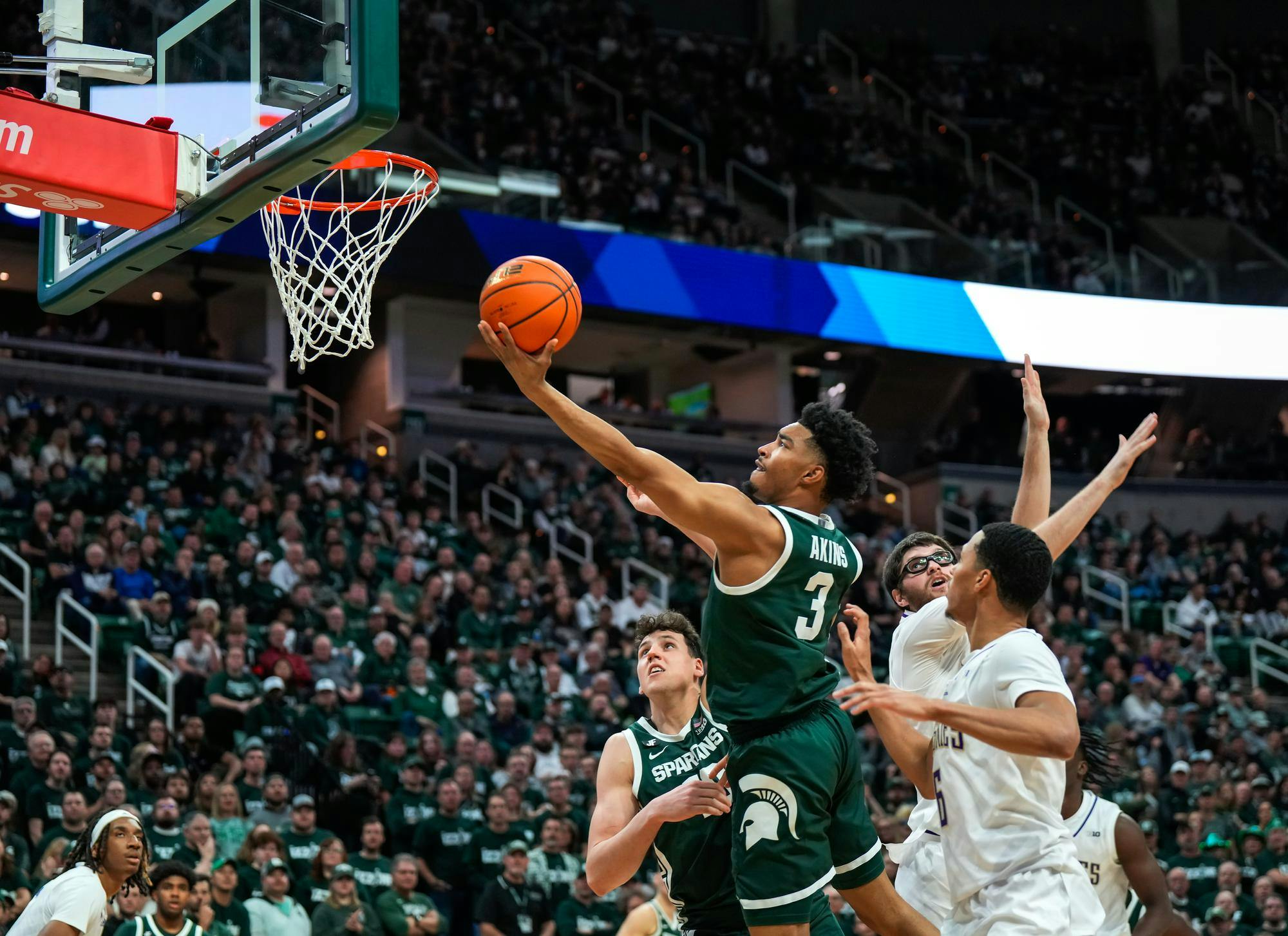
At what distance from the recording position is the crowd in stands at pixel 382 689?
33.8 feet

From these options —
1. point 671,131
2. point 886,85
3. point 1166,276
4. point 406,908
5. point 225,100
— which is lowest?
point 406,908

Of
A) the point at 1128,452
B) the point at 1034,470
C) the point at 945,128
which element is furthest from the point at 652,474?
the point at 945,128

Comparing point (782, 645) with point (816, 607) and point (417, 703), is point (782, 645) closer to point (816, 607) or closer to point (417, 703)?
point (816, 607)

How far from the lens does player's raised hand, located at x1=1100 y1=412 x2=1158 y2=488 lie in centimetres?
550

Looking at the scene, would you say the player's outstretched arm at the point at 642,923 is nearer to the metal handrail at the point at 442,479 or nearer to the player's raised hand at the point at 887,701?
the player's raised hand at the point at 887,701

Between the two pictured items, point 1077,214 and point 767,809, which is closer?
point 767,809

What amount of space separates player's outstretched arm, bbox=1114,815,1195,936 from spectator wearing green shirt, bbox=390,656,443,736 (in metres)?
7.31

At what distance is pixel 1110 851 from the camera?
6.35m

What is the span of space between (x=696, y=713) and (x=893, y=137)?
22.4 m

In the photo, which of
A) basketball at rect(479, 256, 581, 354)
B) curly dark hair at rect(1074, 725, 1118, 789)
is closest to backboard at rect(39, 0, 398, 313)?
basketball at rect(479, 256, 581, 354)

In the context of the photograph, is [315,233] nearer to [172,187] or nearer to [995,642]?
[172,187]

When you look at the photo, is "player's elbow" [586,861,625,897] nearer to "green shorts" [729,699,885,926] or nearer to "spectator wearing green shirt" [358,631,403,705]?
"green shorts" [729,699,885,926]

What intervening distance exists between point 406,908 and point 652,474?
6258 mm

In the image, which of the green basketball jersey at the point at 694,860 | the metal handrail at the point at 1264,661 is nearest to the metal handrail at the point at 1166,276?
the metal handrail at the point at 1264,661
